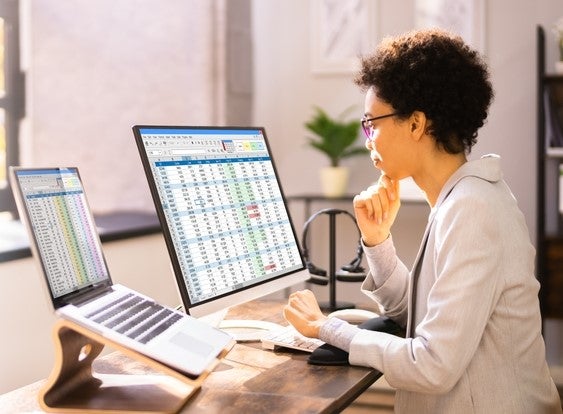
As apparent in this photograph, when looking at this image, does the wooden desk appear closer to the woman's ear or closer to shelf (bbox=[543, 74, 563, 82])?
the woman's ear

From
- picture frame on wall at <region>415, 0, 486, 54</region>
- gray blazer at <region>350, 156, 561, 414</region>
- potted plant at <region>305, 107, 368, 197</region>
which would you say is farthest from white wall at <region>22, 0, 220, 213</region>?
gray blazer at <region>350, 156, 561, 414</region>

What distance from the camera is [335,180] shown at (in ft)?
14.0

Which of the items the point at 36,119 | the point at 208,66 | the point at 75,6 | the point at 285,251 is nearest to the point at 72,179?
the point at 285,251

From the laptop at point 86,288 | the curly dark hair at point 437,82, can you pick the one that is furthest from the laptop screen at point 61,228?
the curly dark hair at point 437,82

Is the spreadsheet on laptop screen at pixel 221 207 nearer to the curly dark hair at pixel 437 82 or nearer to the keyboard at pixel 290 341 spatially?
the keyboard at pixel 290 341

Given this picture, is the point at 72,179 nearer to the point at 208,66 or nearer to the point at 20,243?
the point at 20,243

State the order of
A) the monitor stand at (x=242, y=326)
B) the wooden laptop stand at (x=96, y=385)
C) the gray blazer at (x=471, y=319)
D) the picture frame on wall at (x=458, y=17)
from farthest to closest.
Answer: the picture frame on wall at (x=458, y=17)
the monitor stand at (x=242, y=326)
the gray blazer at (x=471, y=319)
the wooden laptop stand at (x=96, y=385)

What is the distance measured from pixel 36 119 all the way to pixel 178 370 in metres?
2.11

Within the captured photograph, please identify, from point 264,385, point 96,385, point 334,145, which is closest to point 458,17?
point 334,145

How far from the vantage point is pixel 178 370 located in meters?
1.25

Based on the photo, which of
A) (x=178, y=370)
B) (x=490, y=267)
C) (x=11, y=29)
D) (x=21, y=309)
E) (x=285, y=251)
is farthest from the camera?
(x=11, y=29)

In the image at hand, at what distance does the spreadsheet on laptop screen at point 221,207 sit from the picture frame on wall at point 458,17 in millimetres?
2564

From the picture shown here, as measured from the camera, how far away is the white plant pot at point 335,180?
167 inches

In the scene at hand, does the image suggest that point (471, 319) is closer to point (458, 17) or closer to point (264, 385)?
point (264, 385)
